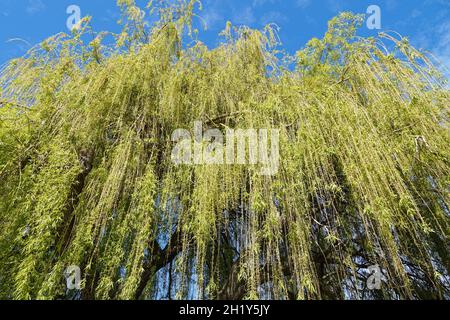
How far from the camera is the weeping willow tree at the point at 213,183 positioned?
7.53ft

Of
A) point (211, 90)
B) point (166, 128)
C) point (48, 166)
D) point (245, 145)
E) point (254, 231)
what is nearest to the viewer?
point (254, 231)

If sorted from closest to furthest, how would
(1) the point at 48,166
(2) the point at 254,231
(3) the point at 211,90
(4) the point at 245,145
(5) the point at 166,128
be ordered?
(2) the point at 254,231, (1) the point at 48,166, (4) the point at 245,145, (5) the point at 166,128, (3) the point at 211,90

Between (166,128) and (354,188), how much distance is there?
71.4 inches

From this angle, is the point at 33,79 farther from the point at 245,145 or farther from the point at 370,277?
the point at 370,277

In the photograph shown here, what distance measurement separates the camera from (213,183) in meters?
2.58

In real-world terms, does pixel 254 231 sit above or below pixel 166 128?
below

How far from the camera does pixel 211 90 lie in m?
3.55

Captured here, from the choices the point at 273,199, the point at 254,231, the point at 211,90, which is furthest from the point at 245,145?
the point at 211,90

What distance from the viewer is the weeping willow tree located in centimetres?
229

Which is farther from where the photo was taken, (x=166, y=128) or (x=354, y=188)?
(x=166, y=128)

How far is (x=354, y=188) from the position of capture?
2.43 m
